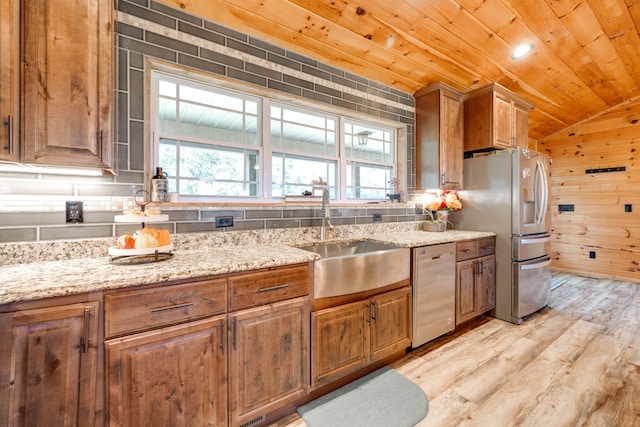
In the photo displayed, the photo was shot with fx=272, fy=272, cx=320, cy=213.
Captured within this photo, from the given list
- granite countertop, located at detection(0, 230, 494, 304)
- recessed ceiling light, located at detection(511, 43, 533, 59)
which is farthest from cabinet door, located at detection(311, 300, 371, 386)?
recessed ceiling light, located at detection(511, 43, 533, 59)

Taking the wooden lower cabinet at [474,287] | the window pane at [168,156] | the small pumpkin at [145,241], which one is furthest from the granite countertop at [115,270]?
the wooden lower cabinet at [474,287]

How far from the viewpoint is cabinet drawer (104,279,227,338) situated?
1077 millimetres

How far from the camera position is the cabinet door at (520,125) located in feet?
10.6

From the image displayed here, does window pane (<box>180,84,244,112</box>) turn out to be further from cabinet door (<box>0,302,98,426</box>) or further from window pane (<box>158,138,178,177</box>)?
cabinet door (<box>0,302,98,426</box>)

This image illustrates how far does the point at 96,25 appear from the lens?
128cm

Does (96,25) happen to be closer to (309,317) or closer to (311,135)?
(311,135)

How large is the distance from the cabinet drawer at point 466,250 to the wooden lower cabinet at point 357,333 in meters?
0.76

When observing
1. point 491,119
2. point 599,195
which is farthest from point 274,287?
point 599,195

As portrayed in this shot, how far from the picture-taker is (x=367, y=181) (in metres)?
2.98

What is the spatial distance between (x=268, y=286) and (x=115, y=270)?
686mm

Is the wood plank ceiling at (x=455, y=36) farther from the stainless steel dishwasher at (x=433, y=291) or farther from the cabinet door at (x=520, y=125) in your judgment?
the stainless steel dishwasher at (x=433, y=291)

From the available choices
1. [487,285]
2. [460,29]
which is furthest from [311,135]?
[487,285]

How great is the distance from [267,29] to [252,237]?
1.55 metres

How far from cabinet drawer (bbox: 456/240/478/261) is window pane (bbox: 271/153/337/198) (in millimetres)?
1267
